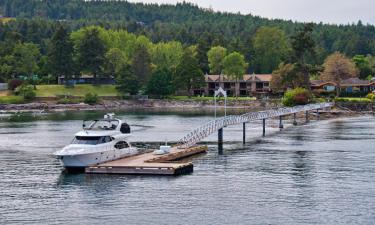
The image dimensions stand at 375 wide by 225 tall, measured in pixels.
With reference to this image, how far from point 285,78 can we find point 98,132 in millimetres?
104288

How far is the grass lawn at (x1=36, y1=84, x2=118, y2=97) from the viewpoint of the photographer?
171 metres

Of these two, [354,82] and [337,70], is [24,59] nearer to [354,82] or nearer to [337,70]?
[337,70]

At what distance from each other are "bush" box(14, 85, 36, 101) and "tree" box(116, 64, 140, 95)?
864 inches

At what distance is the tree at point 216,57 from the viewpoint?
190875 millimetres

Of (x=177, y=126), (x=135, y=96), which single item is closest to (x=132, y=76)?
(x=135, y=96)

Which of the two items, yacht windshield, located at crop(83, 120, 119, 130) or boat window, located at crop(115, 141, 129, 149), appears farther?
yacht windshield, located at crop(83, 120, 119, 130)

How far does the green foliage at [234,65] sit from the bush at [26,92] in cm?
5026

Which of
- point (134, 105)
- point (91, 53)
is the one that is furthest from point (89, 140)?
point (91, 53)

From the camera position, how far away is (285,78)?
6339 inches

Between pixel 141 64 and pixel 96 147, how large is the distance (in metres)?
126

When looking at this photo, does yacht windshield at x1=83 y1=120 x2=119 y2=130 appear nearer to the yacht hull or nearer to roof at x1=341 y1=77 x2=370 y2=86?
the yacht hull

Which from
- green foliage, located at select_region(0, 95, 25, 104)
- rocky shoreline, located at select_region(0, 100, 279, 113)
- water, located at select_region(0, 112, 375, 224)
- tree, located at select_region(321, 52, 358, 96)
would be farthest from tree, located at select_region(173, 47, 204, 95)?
water, located at select_region(0, 112, 375, 224)

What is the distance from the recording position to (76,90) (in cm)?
17662

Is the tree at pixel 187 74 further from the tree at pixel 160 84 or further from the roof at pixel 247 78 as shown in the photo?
the roof at pixel 247 78
